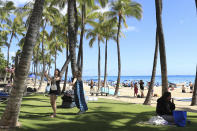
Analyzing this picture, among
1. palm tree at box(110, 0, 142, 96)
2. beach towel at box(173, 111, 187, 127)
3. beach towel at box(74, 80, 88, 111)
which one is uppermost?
palm tree at box(110, 0, 142, 96)

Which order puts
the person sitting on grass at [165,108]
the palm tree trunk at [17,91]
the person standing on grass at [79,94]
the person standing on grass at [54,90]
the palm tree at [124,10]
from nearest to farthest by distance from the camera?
the palm tree trunk at [17,91], the person sitting on grass at [165,108], the person standing on grass at [54,90], the person standing on grass at [79,94], the palm tree at [124,10]

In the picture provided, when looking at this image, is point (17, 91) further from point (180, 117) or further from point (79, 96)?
point (180, 117)

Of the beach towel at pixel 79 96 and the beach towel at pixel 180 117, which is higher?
the beach towel at pixel 79 96

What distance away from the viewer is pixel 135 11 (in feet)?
68.1

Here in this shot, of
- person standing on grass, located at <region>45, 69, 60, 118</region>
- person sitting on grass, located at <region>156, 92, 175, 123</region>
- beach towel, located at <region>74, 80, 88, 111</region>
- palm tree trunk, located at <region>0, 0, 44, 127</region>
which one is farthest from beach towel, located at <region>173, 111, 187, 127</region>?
palm tree trunk, located at <region>0, 0, 44, 127</region>

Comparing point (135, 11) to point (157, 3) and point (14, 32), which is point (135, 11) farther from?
point (14, 32)

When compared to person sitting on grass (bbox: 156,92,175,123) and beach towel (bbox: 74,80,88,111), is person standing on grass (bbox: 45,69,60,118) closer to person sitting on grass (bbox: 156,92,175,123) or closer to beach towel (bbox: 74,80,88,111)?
beach towel (bbox: 74,80,88,111)

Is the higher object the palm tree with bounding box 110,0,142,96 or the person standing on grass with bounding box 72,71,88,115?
the palm tree with bounding box 110,0,142,96

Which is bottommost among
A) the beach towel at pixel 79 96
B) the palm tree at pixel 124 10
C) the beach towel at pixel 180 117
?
the beach towel at pixel 180 117

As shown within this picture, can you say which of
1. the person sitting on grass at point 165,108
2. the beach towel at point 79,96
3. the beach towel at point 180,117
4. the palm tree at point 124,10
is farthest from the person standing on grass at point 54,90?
the palm tree at point 124,10

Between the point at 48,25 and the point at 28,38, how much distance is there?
2245 cm

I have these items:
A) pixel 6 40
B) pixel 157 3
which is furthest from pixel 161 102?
pixel 6 40

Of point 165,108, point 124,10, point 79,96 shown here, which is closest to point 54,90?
point 79,96

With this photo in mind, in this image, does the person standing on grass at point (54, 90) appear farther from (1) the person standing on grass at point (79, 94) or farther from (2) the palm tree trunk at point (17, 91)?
(2) the palm tree trunk at point (17, 91)
